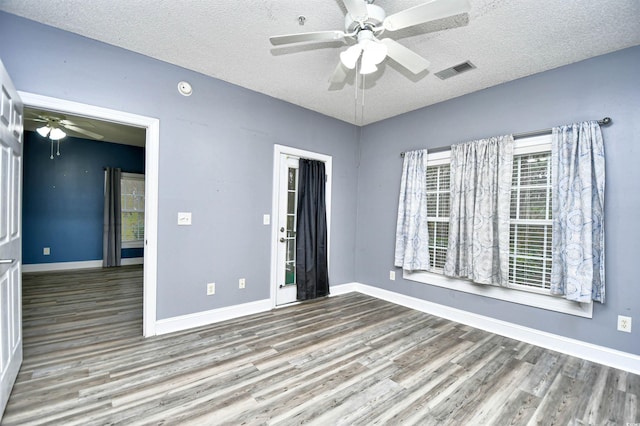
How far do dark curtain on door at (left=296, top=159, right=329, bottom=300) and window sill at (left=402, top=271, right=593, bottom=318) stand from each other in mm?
1273

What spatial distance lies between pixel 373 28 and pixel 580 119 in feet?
7.40

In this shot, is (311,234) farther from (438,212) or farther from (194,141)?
(194,141)

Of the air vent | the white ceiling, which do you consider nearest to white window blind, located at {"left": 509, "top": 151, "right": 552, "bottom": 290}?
the white ceiling

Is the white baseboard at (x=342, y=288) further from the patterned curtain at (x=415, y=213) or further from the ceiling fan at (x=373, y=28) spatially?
the ceiling fan at (x=373, y=28)

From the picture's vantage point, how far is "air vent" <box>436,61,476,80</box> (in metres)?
2.73

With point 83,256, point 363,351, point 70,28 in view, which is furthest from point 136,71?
point 83,256

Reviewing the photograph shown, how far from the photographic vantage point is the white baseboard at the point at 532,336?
2363mm

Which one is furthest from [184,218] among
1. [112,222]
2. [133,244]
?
[133,244]

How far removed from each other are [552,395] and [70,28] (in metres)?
4.77

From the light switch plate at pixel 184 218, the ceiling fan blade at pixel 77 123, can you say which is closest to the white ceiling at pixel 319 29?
the light switch plate at pixel 184 218

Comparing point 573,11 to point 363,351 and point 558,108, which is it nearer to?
point 558,108

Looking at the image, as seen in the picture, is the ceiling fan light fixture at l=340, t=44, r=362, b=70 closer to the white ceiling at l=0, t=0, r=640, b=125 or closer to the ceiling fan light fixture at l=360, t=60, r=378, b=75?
the ceiling fan light fixture at l=360, t=60, r=378, b=75

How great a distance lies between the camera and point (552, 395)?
6.57 feet

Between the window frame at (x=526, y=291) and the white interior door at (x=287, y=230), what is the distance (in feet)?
6.34
